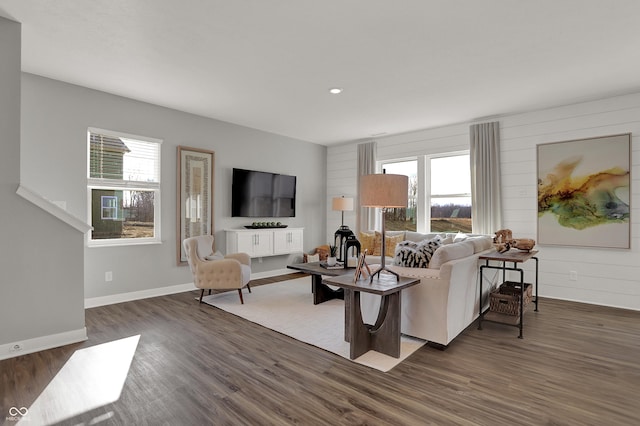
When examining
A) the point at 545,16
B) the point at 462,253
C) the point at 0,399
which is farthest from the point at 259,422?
the point at 545,16

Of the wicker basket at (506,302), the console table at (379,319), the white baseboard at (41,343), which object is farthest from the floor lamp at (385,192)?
the white baseboard at (41,343)

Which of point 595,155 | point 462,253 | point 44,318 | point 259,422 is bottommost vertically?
point 259,422

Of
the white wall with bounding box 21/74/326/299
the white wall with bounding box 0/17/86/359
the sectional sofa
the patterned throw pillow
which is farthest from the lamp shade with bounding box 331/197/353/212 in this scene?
the white wall with bounding box 0/17/86/359

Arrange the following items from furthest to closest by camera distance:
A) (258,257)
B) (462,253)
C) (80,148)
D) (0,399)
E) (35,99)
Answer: (258,257)
(80,148)
(35,99)
(462,253)
(0,399)

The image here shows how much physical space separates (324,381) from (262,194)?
13.9ft

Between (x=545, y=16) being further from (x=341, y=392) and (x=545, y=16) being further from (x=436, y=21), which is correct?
(x=341, y=392)

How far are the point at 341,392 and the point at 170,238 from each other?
3725mm

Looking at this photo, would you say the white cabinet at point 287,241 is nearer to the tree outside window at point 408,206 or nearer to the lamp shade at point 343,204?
the lamp shade at point 343,204

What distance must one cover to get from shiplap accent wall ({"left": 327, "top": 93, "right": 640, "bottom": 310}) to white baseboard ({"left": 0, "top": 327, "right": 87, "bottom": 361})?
566 cm

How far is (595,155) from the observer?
173 inches

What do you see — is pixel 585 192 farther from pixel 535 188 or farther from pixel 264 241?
pixel 264 241

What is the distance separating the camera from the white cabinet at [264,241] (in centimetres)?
548

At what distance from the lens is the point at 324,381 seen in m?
2.34

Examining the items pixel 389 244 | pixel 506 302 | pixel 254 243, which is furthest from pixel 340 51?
pixel 254 243
